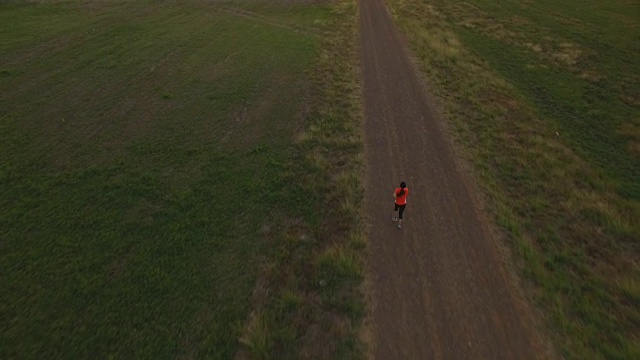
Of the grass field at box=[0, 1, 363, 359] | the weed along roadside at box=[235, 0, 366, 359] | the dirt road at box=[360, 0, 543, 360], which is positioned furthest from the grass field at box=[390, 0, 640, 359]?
the grass field at box=[0, 1, 363, 359]

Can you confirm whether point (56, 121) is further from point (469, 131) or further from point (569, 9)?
point (569, 9)

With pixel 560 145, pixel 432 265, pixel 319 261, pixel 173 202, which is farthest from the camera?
pixel 560 145

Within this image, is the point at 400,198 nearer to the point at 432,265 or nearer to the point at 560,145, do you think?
the point at 432,265

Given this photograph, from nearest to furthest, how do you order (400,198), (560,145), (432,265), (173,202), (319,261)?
(432,265), (319,261), (400,198), (173,202), (560,145)

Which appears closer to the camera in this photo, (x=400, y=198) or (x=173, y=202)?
(x=400, y=198)

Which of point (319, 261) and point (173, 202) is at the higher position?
point (173, 202)

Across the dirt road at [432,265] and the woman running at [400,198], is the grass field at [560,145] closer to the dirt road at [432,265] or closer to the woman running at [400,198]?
the dirt road at [432,265]

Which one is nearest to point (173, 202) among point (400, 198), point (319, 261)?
point (319, 261)

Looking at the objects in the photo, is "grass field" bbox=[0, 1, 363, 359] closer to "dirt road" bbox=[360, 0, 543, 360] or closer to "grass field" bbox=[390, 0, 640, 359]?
"dirt road" bbox=[360, 0, 543, 360]
